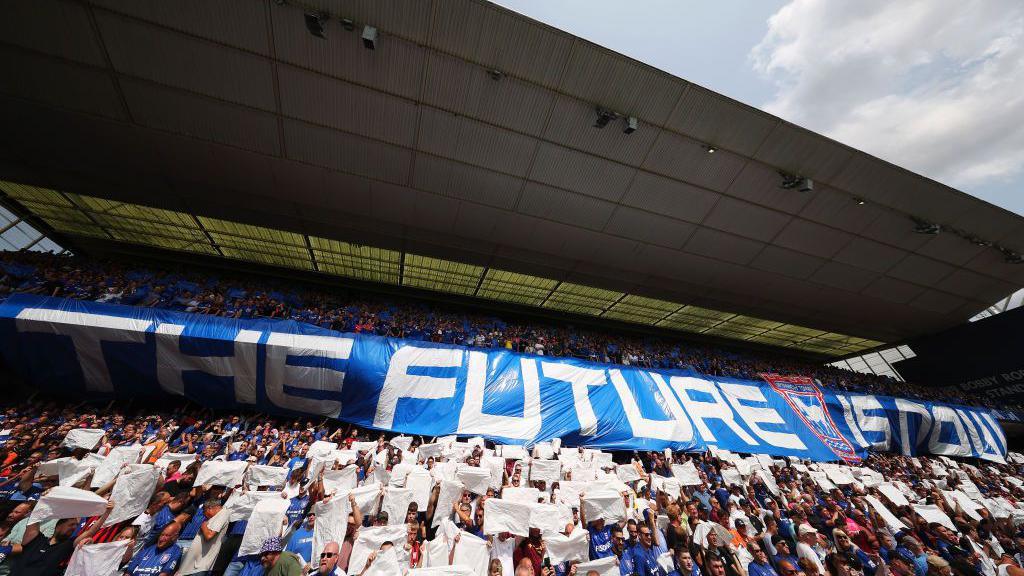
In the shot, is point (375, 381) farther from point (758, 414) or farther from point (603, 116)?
point (758, 414)

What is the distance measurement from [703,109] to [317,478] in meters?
11.9

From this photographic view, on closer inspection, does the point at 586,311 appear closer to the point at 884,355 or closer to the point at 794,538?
the point at 794,538

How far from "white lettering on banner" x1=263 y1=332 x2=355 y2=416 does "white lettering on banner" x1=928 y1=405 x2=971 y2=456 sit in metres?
23.2

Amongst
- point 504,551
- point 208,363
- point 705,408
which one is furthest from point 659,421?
point 208,363

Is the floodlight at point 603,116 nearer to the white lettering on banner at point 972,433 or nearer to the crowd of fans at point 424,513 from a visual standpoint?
the crowd of fans at point 424,513

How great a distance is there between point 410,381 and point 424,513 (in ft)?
14.1

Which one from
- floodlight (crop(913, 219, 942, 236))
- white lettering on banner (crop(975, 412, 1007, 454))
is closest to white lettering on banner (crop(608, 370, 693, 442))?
floodlight (crop(913, 219, 942, 236))

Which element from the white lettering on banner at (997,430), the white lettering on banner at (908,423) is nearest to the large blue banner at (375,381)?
the white lettering on banner at (908,423)

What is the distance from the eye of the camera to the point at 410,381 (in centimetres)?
856

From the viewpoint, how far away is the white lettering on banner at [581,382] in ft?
28.5

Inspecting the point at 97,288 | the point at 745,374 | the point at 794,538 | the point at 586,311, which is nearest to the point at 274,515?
the point at 794,538

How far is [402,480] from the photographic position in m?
5.05

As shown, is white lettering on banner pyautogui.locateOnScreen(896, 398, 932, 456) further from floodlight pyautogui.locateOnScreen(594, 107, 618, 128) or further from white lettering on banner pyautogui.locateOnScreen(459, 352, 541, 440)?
floodlight pyautogui.locateOnScreen(594, 107, 618, 128)

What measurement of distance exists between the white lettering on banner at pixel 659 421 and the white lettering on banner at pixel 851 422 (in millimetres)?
7637
